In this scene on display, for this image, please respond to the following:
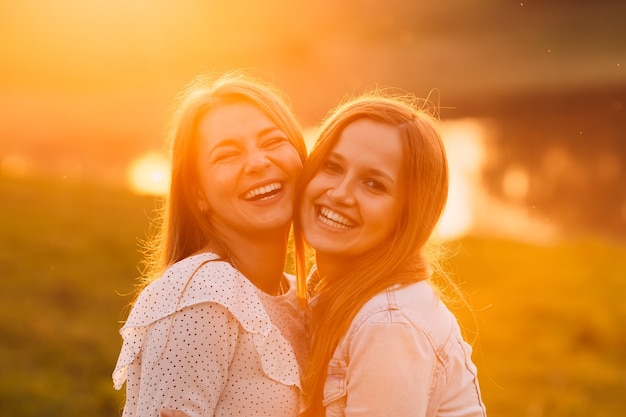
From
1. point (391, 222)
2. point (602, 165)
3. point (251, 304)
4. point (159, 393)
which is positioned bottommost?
point (602, 165)

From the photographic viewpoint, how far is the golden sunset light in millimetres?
11671

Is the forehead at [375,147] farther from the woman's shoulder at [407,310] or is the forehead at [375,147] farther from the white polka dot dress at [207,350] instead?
the white polka dot dress at [207,350]

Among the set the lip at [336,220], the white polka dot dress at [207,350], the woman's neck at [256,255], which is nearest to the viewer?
the white polka dot dress at [207,350]

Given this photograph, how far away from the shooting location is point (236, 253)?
321 centimetres

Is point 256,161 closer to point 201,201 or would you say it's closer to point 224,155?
point 224,155

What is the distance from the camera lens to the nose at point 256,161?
10.1 ft

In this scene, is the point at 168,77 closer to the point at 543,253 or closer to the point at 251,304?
the point at 543,253

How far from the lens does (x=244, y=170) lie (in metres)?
3.10

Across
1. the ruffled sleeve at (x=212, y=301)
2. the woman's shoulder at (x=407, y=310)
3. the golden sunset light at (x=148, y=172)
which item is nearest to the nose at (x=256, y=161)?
the ruffled sleeve at (x=212, y=301)

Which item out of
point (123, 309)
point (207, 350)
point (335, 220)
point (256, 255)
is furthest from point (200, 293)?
point (123, 309)

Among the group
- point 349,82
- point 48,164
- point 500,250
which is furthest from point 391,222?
point 349,82

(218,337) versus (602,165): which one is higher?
(218,337)

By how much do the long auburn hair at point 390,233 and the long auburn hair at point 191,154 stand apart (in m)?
0.23

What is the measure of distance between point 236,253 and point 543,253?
21.2ft
